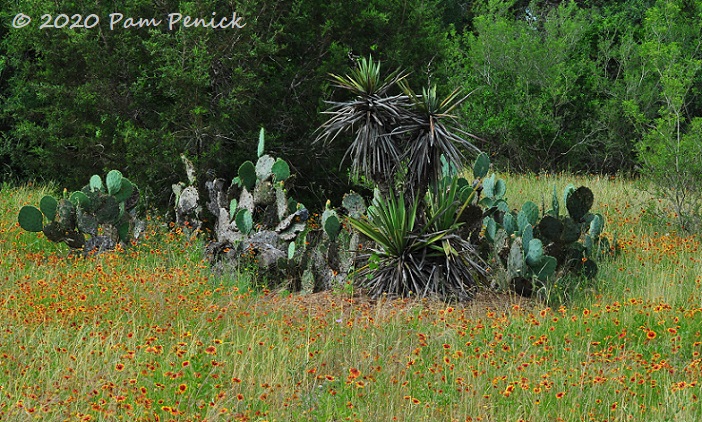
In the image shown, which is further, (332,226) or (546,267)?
(332,226)

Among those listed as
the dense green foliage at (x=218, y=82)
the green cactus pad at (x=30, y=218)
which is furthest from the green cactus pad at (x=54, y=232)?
the dense green foliage at (x=218, y=82)

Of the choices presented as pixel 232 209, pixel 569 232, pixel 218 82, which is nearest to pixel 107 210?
pixel 232 209

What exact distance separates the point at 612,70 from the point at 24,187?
1298 cm

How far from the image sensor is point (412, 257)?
7.73 m

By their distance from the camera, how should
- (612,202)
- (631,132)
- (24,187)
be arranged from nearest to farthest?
(612,202) < (24,187) < (631,132)

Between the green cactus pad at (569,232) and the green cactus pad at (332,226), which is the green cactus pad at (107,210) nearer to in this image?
the green cactus pad at (332,226)

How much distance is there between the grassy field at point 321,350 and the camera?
482 cm

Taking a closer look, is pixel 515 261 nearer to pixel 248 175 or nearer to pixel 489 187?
pixel 489 187

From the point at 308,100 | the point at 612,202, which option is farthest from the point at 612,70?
the point at 308,100

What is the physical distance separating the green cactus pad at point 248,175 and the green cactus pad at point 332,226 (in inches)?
57.9

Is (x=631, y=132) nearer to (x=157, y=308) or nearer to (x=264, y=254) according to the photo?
(x=264, y=254)

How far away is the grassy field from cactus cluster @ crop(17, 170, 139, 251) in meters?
0.36

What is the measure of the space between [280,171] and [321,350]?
11.7 feet

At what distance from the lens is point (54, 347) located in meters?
5.44
